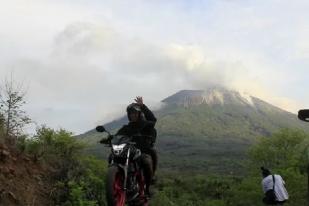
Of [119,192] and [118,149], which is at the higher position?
[118,149]

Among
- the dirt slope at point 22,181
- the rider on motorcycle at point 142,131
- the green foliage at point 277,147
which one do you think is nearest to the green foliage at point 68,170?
the dirt slope at point 22,181

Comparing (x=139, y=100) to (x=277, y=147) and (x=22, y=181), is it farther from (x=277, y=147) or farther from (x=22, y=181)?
(x=277, y=147)

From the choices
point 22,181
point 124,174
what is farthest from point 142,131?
point 22,181

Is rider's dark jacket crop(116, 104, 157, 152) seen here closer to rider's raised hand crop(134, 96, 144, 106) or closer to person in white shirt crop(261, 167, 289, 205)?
rider's raised hand crop(134, 96, 144, 106)

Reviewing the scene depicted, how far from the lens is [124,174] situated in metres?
8.77

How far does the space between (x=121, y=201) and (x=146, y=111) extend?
2025 millimetres

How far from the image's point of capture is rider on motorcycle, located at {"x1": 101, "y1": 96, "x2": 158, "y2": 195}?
968cm

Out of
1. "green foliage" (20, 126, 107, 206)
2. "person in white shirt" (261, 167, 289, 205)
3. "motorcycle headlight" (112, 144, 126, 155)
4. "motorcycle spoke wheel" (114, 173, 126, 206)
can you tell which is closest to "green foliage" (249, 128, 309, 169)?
"person in white shirt" (261, 167, 289, 205)

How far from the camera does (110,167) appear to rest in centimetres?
855

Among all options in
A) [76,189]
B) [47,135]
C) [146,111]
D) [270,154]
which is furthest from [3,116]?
[270,154]

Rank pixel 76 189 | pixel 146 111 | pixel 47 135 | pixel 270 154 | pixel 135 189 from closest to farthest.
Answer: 1. pixel 135 189
2. pixel 146 111
3. pixel 76 189
4. pixel 47 135
5. pixel 270 154

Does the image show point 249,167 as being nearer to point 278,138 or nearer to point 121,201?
point 278,138

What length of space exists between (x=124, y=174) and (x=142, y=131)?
120 cm

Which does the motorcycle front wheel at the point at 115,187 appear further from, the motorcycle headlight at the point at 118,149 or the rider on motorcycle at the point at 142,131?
the rider on motorcycle at the point at 142,131
